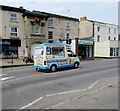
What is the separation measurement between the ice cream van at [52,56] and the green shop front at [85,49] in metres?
14.0

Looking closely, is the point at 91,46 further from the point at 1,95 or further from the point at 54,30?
the point at 1,95

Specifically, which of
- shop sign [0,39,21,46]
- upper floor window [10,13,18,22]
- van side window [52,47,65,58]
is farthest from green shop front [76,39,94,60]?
→ van side window [52,47,65,58]

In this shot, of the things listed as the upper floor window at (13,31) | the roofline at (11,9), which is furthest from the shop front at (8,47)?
the roofline at (11,9)

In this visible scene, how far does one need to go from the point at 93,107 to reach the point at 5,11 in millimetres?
23388

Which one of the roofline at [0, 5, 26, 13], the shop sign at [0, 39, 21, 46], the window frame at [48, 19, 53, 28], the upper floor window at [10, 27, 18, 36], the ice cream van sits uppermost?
Answer: the roofline at [0, 5, 26, 13]

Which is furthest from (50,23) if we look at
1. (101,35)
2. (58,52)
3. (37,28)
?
(101,35)

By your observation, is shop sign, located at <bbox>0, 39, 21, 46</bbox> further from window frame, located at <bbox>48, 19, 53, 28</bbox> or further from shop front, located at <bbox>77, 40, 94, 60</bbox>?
shop front, located at <bbox>77, 40, 94, 60</bbox>

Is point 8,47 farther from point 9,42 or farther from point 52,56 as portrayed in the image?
point 52,56

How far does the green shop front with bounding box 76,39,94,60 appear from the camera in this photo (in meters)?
26.6

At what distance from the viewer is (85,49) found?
28.2m

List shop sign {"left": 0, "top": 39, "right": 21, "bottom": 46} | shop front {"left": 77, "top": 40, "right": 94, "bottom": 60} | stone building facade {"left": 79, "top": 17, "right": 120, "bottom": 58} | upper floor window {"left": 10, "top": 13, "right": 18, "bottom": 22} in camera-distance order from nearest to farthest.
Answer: shop sign {"left": 0, "top": 39, "right": 21, "bottom": 46} < upper floor window {"left": 10, "top": 13, "right": 18, "bottom": 22} < shop front {"left": 77, "top": 40, "right": 94, "bottom": 60} < stone building facade {"left": 79, "top": 17, "right": 120, "bottom": 58}

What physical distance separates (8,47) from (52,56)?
1424 centimetres

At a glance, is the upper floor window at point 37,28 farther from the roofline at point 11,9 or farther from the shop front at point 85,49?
the shop front at point 85,49

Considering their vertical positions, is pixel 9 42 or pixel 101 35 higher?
pixel 101 35
